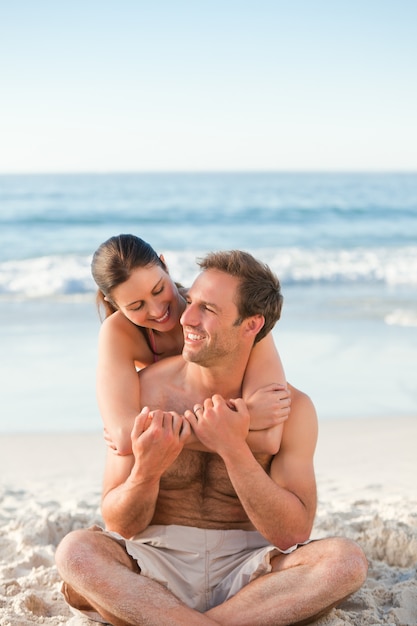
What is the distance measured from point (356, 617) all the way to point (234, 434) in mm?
1094

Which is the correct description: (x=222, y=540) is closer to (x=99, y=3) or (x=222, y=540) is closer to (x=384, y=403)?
(x=384, y=403)

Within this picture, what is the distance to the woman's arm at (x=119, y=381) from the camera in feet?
11.4

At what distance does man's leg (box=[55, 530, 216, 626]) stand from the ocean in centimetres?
341

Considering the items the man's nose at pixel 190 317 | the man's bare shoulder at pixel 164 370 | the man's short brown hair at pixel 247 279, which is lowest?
the man's bare shoulder at pixel 164 370

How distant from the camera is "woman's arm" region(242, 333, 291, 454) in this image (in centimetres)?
340

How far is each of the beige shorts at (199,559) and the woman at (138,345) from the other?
428 millimetres

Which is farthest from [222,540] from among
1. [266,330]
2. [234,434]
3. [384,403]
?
[384,403]

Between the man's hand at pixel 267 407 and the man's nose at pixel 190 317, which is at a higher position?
the man's nose at pixel 190 317

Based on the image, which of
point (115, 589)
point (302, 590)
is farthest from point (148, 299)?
point (302, 590)

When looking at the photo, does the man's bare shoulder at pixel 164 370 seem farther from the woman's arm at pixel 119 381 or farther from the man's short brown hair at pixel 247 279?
the man's short brown hair at pixel 247 279

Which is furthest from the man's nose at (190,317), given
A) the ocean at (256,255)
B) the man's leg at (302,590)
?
the ocean at (256,255)

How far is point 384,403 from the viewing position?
7.41m

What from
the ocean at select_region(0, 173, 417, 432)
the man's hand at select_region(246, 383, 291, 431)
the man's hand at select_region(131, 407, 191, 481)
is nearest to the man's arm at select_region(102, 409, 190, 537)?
the man's hand at select_region(131, 407, 191, 481)

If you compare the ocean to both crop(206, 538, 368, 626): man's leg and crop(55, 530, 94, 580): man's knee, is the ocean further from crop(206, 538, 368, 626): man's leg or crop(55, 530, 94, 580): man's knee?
crop(206, 538, 368, 626): man's leg
